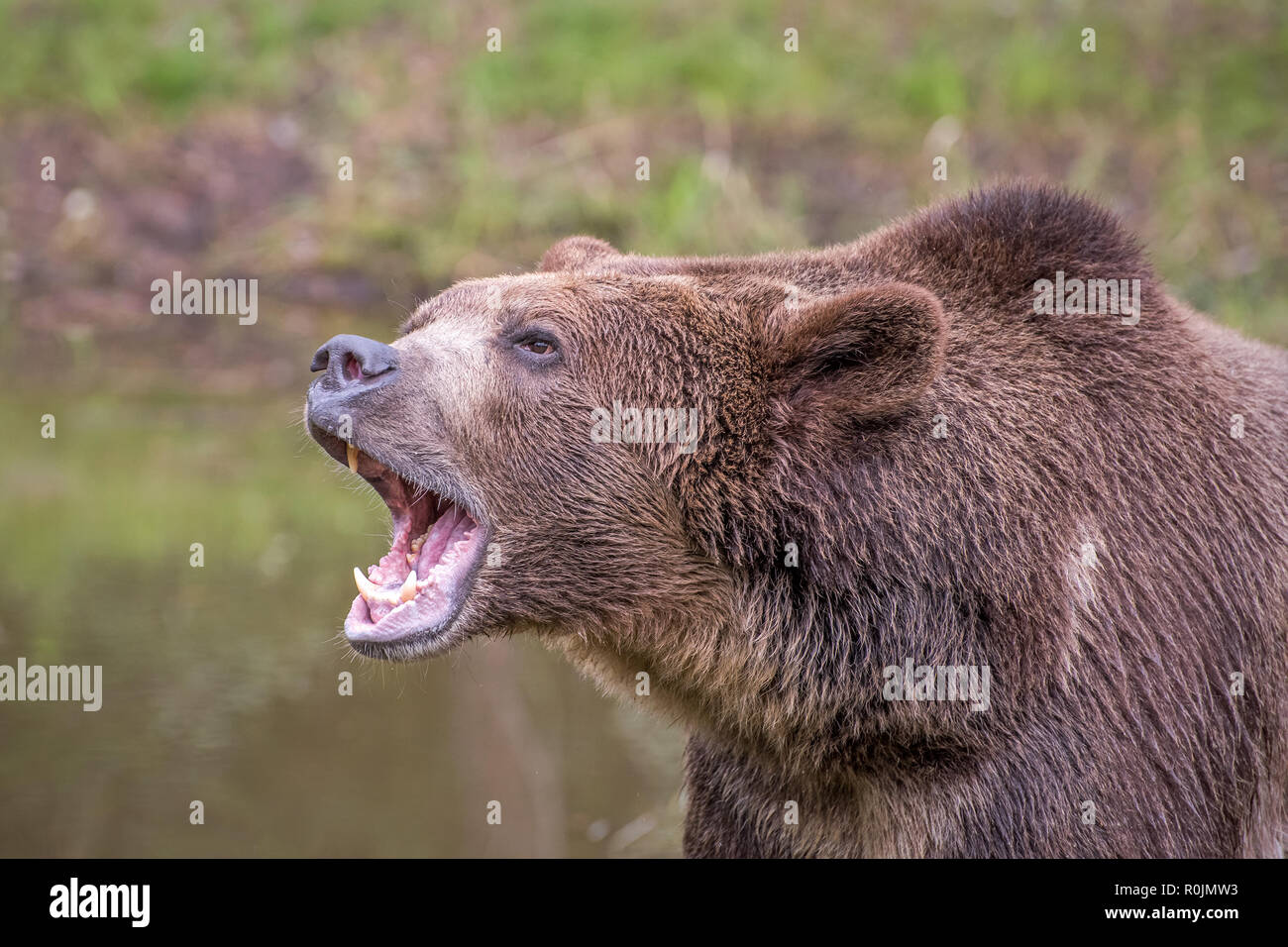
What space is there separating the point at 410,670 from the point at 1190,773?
191 inches

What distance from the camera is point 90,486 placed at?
10352 mm

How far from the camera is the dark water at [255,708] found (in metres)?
6.91

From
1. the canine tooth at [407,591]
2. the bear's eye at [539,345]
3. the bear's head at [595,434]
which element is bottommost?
the canine tooth at [407,591]

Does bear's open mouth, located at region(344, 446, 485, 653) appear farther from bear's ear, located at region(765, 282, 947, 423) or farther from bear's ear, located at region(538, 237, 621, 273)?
bear's ear, located at region(765, 282, 947, 423)

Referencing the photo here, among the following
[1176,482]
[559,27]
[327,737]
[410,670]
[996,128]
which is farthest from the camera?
[559,27]

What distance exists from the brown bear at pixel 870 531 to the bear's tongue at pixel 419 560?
1 cm

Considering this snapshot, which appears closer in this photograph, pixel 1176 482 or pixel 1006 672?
pixel 1006 672

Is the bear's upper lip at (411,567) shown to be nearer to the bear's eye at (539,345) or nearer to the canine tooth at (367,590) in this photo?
the canine tooth at (367,590)

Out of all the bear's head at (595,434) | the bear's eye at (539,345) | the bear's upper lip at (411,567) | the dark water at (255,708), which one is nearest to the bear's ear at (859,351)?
the bear's head at (595,434)

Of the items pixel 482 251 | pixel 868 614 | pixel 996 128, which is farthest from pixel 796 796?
pixel 996 128

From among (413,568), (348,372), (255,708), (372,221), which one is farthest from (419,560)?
(372,221)

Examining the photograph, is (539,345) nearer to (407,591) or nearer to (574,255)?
(574,255)
